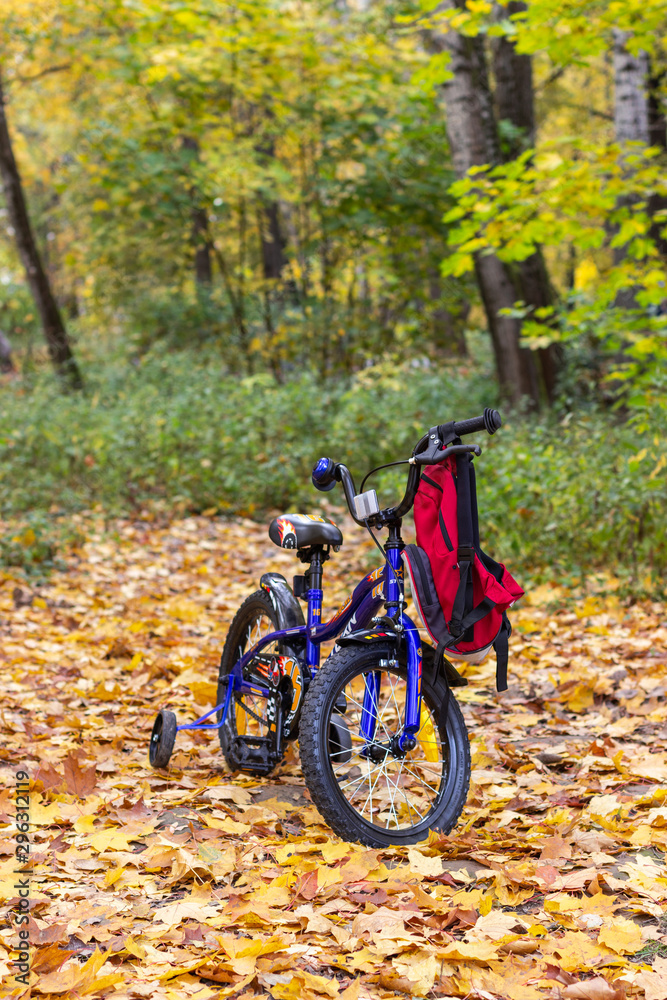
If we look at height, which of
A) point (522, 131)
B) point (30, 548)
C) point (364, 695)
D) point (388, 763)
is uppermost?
point (522, 131)

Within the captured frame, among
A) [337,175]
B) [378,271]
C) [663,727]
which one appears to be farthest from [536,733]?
[337,175]

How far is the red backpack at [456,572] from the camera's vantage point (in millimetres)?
2799

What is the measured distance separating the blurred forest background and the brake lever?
3.23 metres

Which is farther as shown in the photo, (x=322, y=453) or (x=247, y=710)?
(x=322, y=453)

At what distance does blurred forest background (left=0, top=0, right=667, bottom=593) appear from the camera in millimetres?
6305

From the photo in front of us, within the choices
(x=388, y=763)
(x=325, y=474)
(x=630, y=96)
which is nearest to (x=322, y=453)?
(x=630, y=96)

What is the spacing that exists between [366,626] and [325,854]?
0.81m

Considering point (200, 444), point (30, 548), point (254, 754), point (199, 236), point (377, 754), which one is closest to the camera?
point (377, 754)

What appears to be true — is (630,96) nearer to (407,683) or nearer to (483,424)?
(483,424)

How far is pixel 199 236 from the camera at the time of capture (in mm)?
12477

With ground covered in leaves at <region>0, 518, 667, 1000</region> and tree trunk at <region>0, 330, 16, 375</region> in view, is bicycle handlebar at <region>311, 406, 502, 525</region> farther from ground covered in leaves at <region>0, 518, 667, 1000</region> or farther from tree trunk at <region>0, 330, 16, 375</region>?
tree trunk at <region>0, 330, 16, 375</region>

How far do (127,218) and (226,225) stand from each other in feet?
7.66

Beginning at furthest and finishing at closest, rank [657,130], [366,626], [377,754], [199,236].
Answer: [199,236], [657,130], [366,626], [377,754]

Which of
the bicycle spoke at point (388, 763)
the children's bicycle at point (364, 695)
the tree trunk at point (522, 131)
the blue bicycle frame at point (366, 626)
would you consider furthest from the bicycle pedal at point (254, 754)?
the tree trunk at point (522, 131)
